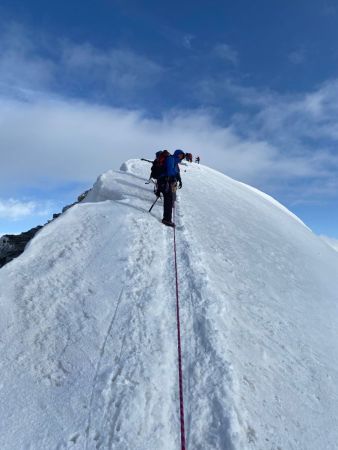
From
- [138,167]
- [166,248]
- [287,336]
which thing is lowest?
[287,336]

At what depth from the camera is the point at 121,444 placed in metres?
3.75

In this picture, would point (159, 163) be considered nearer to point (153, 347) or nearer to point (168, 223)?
point (168, 223)

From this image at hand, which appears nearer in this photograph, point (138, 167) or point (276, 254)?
point (276, 254)

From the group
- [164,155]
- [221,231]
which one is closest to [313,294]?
[221,231]

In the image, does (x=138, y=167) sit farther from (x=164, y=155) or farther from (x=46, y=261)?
(x=46, y=261)

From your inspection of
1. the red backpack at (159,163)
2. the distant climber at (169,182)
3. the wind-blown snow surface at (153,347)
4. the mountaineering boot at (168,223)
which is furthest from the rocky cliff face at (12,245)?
the red backpack at (159,163)

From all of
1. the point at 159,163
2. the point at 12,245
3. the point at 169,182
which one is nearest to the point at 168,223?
the point at 169,182

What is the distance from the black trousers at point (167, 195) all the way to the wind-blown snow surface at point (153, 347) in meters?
1.18

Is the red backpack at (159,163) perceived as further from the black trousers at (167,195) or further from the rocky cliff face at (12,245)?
the rocky cliff face at (12,245)

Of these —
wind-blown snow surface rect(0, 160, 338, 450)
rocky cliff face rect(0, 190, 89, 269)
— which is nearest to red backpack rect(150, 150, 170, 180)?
wind-blown snow surface rect(0, 160, 338, 450)

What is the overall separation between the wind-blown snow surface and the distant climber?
123 centimetres

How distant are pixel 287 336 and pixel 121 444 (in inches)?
141

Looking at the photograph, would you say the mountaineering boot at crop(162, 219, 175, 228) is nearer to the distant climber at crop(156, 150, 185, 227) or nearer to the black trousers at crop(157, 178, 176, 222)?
the distant climber at crop(156, 150, 185, 227)

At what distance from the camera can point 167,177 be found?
11711 millimetres
